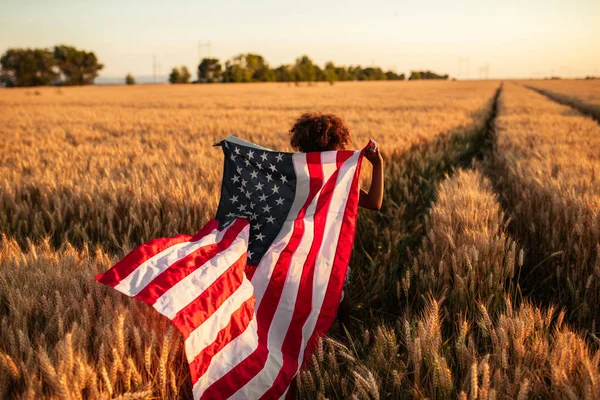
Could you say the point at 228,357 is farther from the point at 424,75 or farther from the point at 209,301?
the point at 424,75

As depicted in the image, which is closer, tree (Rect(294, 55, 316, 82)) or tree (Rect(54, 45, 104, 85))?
tree (Rect(54, 45, 104, 85))

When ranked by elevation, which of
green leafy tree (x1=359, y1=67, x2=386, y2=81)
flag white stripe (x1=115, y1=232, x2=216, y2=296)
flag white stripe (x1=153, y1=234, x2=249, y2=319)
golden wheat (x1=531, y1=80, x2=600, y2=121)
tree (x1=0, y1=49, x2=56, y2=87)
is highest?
green leafy tree (x1=359, y1=67, x2=386, y2=81)

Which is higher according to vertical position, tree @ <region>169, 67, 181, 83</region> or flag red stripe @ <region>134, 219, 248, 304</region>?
tree @ <region>169, 67, 181, 83</region>

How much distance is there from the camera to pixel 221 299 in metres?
1.69

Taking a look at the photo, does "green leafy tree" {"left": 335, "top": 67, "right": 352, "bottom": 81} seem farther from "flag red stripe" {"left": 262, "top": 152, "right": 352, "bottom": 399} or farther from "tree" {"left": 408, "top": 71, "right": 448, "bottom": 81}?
Result: "flag red stripe" {"left": 262, "top": 152, "right": 352, "bottom": 399}

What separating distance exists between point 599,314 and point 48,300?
2.55 metres

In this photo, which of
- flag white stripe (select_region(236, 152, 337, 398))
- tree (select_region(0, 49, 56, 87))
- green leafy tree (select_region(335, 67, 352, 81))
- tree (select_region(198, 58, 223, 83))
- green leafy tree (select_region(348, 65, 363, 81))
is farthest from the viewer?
green leafy tree (select_region(348, 65, 363, 81))

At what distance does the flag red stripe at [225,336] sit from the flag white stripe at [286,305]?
0.16m

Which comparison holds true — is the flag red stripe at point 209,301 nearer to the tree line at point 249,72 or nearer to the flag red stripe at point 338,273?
the flag red stripe at point 338,273

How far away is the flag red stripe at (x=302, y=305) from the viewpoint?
1651 mm

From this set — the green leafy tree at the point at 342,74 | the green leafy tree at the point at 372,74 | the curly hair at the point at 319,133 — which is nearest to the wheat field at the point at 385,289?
the curly hair at the point at 319,133

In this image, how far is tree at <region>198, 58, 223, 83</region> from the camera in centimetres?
9294

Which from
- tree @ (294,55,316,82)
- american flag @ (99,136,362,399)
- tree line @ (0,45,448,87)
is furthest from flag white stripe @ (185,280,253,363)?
tree @ (294,55,316,82)

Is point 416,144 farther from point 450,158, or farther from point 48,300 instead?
point 48,300
